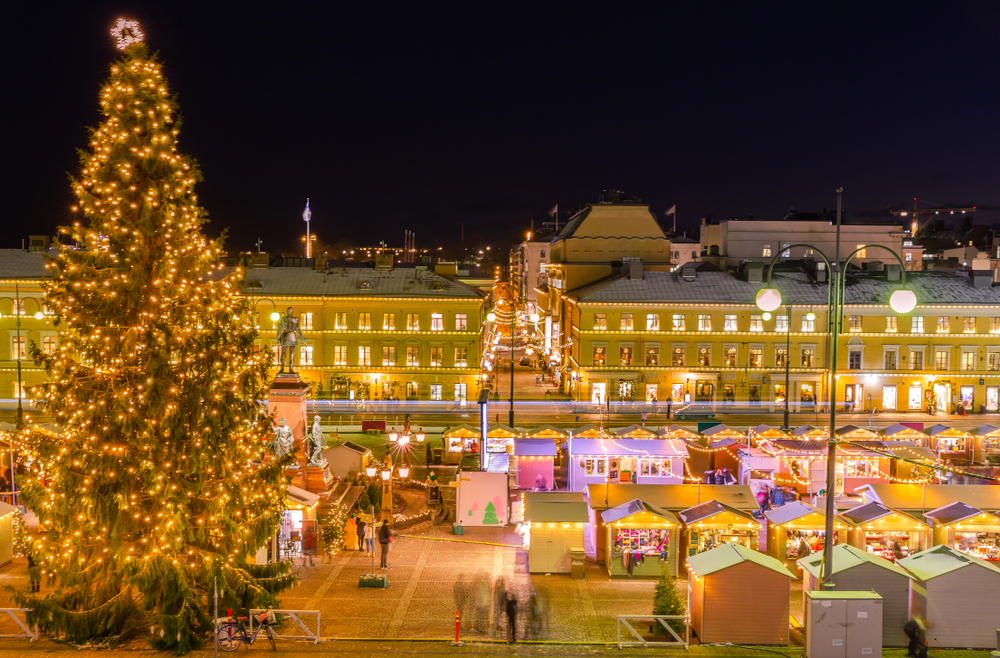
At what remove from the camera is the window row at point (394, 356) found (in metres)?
56.9

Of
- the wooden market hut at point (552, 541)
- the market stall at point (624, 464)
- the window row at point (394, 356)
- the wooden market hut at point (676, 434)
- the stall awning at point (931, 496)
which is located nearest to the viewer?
the wooden market hut at point (552, 541)

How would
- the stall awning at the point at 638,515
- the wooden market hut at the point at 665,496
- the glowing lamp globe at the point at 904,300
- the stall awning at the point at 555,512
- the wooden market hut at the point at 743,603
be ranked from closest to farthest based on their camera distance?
the glowing lamp globe at the point at 904,300
the wooden market hut at the point at 743,603
the stall awning at the point at 638,515
the stall awning at the point at 555,512
the wooden market hut at the point at 665,496

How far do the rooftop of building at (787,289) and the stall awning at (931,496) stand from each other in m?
31.9

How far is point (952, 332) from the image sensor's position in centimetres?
5556

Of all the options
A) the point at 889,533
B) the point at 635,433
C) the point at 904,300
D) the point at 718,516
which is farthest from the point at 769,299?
the point at 635,433

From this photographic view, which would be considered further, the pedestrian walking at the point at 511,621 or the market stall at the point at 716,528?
the market stall at the point at 716,528

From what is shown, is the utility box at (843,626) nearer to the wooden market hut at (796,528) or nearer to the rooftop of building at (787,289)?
the wooden market hut at (796,528)

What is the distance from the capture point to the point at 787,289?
56375 mm

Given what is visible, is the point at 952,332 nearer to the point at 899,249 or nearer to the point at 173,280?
the point at 899,249

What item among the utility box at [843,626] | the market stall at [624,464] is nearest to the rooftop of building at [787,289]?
the market stall at [624,464]

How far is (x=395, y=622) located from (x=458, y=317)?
4012 centimetres

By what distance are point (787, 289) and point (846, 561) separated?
41724mm

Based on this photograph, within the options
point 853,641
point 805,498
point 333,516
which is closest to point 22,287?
point 333,516

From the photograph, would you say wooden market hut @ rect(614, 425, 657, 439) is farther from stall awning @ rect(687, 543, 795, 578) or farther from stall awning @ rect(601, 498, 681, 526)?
stall awning @ rect(687, 543, 795, 578)
